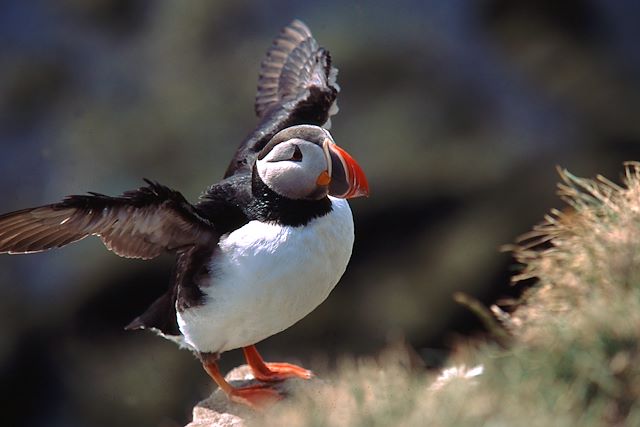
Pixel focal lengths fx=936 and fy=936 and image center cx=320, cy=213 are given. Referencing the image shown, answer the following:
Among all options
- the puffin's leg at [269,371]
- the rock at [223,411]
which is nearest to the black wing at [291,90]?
the puffin's leg at [269,371]

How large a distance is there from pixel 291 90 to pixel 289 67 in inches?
5.3

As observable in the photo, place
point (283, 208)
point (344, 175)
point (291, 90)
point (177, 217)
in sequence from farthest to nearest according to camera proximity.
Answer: point (291, 90) → point (177, 217) → point (283, 208) → point (344, 175)

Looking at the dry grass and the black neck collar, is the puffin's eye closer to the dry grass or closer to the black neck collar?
the black neck collar

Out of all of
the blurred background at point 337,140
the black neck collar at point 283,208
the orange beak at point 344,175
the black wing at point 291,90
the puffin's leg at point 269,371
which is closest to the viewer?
the orange beak at point 344,175

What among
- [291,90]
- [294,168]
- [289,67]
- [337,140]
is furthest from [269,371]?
[337,140]

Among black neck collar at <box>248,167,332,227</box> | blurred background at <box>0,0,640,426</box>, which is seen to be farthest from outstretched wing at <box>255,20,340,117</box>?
blurred background at <box>0,0,640,426</box>

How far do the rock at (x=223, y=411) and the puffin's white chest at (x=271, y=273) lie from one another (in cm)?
36

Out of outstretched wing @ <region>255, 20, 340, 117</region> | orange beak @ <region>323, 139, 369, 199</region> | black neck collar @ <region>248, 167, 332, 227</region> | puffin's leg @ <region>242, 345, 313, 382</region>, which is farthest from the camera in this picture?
outstretched wing @ <region>255, 20, 340, 117</region>

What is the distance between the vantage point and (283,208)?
3377mm

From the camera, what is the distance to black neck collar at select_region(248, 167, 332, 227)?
3369mm

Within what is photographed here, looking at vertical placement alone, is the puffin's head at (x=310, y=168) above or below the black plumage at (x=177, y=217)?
above

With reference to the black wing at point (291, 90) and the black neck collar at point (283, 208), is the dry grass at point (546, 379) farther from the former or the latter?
the black wing at point (291, 90)

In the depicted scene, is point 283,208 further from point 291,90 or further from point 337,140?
point 337,140

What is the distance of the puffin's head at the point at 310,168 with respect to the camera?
10.7 ft
